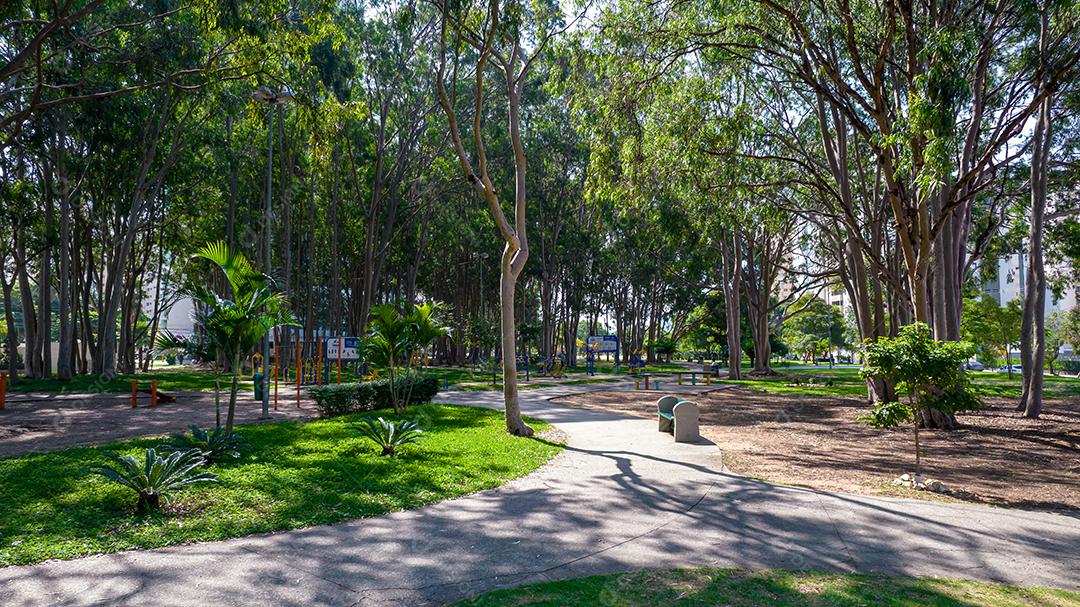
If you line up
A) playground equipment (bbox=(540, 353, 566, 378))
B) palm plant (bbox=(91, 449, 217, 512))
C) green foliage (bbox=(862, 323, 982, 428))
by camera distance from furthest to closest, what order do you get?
playground equipment (bbox=(540, 353, 566, 378)), green foliage (bbox=(862, 323, 982, 428)), palm plant (bbox=(91, 449, 217, 512))

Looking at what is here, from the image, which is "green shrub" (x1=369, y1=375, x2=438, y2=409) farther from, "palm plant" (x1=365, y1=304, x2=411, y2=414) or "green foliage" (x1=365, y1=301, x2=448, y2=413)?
"palm plant" (x1=365, y1=304, x2=411, y2=414)

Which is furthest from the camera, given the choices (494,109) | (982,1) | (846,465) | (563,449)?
(494,109)

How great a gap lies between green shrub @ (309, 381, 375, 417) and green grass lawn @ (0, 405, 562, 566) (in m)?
2.75

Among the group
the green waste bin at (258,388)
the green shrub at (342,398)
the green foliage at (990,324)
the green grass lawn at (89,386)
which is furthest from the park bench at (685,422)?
the green foliage at (990,324)

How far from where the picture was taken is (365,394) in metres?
16.7

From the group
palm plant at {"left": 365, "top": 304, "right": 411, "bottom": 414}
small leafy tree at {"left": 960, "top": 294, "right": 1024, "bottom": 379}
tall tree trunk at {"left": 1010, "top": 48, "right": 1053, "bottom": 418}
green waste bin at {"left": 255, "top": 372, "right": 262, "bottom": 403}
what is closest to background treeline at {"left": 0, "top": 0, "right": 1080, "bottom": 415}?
tall tree trunk at {"left": 1010, "top": 48, "right": 1053, "bottom": 418}

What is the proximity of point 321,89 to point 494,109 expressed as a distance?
14.2 metres

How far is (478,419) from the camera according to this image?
51.5ft

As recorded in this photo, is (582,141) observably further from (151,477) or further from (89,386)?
(151,477)

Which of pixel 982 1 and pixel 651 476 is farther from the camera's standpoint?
pixel 982 1

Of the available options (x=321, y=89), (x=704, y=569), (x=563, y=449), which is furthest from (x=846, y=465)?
(x=321, y=89)

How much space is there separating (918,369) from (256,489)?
900 cm

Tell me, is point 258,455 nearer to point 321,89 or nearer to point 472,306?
point 321,89

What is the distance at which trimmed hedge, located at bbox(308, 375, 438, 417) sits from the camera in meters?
15.6
